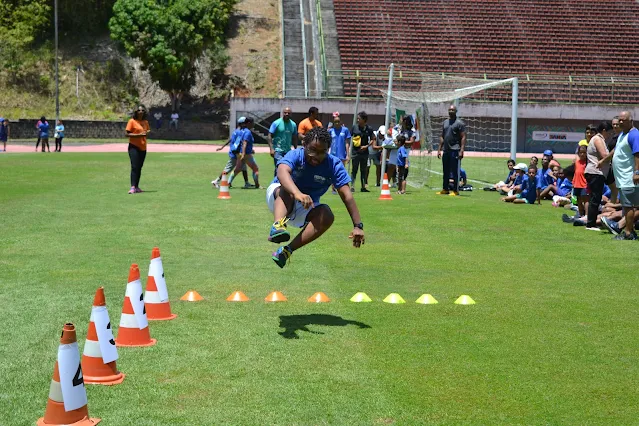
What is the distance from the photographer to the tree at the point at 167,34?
190 ft

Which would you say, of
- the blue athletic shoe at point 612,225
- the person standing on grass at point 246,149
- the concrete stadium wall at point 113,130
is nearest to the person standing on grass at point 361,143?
the person standing on grass at point 246,149

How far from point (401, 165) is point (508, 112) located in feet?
89.1

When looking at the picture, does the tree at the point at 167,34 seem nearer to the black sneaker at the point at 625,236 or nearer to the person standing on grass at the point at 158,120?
the person standing on grass at the point at 158,120

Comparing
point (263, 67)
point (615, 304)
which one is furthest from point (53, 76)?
point (615, 304)

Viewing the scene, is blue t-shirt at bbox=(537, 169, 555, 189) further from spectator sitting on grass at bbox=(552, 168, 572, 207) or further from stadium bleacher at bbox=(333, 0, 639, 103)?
stadium bleacher at bbox=(333, 0, 639, 103)

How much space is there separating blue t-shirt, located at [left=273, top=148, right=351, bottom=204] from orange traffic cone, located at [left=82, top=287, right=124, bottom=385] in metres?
2.93

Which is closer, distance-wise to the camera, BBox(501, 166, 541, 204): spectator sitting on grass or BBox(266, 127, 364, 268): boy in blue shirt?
BBox(266, 127, 364, 268): boy in blue shirt

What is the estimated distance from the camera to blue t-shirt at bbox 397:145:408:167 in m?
22.5

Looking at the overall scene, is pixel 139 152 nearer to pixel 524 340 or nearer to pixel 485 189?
pixel 485 189

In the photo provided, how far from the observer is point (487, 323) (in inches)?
306

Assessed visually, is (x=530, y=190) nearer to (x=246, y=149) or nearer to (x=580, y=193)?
(x=580, y=193)

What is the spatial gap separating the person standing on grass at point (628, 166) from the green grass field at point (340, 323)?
2.05 ft

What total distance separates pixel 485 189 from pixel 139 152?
33.0ft

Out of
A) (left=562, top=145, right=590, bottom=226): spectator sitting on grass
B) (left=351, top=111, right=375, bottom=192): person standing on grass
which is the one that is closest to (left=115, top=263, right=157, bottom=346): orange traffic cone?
(left=562, top=145, right=590, bottom=226): spectator sitting on grass
